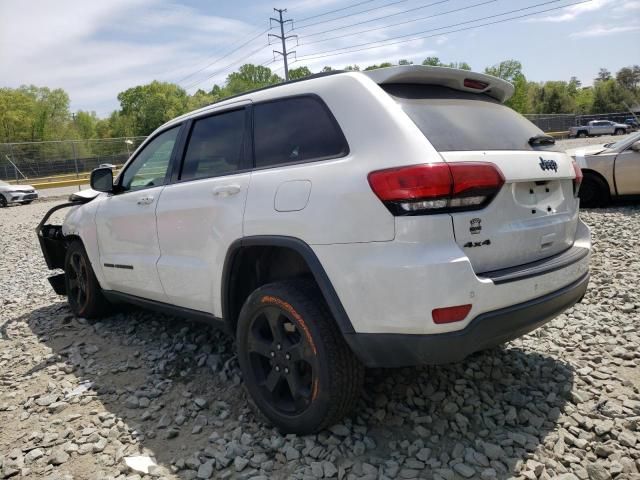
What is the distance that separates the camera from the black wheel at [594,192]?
8453 mm

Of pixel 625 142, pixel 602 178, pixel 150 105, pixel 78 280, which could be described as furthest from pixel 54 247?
pixel 150 105

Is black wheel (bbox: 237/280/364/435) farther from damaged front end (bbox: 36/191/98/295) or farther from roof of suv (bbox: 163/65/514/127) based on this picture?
damaged front end (bbox: 36/191/98/295)

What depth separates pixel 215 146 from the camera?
334 centimetres

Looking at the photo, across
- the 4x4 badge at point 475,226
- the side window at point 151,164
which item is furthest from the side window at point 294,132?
the side window at point 151,164

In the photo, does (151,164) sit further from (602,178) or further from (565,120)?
(565,120)

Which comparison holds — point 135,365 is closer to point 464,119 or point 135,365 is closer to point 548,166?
point 464,119

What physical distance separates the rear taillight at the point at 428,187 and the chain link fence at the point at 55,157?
26.4m

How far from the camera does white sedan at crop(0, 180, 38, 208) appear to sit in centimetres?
1872

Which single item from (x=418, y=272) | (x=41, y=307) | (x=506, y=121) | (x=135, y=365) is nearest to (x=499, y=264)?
(x=418, y=272)

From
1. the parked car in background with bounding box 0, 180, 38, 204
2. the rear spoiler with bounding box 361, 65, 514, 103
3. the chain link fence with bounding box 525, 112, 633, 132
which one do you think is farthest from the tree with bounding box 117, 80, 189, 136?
the rear spoiler with bounding box 361, 65, 514, 103

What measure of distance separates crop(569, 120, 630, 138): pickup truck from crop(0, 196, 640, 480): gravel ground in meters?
48.1

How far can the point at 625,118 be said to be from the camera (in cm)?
5044

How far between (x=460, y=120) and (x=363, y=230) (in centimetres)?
86

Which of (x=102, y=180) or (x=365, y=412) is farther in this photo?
(x=102, y=180)
